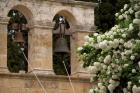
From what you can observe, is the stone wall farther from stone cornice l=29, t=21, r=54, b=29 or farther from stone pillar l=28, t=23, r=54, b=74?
stone cornice l=29, t=21, r=54, b=29

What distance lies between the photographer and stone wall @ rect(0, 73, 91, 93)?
15.8m

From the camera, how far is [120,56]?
40.3 ft

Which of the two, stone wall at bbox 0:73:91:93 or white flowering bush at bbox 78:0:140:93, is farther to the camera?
stone wall at bbox 0:73:91:93

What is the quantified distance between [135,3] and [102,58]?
4.24 ft

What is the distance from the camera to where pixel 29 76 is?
52.7ft

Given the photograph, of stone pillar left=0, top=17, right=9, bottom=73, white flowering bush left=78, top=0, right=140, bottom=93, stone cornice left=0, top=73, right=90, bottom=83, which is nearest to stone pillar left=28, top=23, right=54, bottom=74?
stone cornice left=0, top=73, right=90, bottom=83

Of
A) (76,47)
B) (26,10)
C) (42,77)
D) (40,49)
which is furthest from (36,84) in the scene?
(26,10)

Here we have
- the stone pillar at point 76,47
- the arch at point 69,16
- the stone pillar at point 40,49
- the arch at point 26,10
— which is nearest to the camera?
the stone pillar at point 40,49

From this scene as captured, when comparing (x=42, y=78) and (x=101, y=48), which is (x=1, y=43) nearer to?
(x=42, y=78)

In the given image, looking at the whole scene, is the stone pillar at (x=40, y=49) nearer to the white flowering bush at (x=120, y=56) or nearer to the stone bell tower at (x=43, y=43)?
the stone bell tower at (x=43, y=43)

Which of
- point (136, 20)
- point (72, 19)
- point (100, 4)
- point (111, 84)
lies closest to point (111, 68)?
point (111, 84)

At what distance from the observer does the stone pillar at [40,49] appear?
16469mm

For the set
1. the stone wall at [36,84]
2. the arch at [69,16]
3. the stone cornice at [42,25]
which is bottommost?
the stone wall at [36,84]

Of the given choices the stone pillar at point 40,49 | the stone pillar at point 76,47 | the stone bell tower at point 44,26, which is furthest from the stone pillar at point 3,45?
the stone pillar at point 76,47
